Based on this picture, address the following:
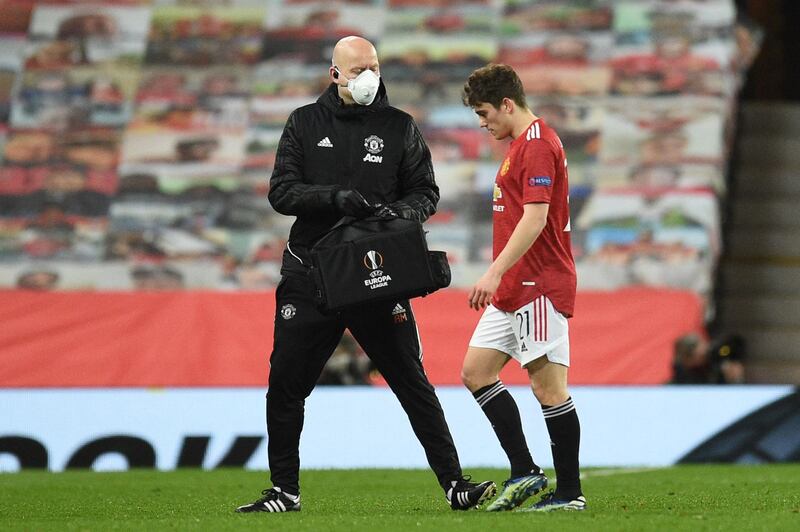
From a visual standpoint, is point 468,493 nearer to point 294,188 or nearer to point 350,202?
point 350,202

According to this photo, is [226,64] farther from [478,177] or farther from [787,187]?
[787,187]

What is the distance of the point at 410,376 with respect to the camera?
20.3ft

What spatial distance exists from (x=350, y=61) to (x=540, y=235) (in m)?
1.08

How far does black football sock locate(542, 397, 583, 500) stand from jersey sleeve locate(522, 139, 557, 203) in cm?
87

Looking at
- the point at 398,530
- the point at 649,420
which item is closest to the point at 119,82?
the point at 649,420

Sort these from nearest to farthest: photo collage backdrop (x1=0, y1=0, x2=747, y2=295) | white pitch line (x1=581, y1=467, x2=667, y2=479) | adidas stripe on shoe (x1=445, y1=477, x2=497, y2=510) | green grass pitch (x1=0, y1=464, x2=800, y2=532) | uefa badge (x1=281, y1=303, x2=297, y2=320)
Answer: green grass pitch (x1=0, y1=464, x2=800, y2=532), adidas stripe on shoe (x1=445, y1=477, x2=497, y2=510), uefa badge (x1=281, y1=303, x2=297, y2=320), white pitch line (x1=581, y1=467, x2=667, y2=479), photo collage backdrop (x1=0, y1=0, x2=747, y2=295)

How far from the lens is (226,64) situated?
1847 cm

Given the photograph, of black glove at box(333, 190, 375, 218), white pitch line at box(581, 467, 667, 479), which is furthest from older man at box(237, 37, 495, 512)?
white pitch line at box(581, 467, 667, 479)

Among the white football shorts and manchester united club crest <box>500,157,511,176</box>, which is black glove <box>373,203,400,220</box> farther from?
the white football shorts

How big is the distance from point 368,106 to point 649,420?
5.68 metres

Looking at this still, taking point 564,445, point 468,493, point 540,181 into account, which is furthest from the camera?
point 468,493

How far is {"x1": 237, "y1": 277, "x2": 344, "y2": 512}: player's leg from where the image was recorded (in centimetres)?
618

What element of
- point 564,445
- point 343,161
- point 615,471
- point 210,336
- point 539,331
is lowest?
point 615,471

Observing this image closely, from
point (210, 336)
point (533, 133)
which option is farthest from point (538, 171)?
point (210, 336)
